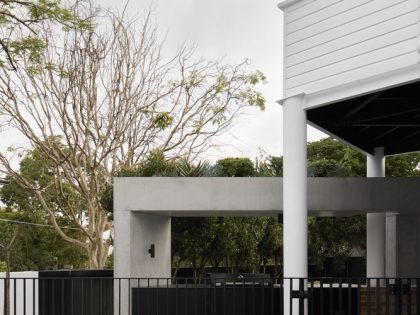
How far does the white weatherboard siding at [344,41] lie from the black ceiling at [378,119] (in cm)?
146

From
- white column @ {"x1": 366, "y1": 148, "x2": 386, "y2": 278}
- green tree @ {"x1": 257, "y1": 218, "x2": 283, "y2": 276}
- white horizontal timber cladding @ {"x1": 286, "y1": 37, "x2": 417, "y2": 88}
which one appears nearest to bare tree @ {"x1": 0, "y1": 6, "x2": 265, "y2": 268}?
green tree @ {"x1": 257, "y1": 218, "x2": 283, "y2": 276}

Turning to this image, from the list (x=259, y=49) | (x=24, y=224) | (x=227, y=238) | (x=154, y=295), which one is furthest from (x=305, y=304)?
(x=24, y=224)

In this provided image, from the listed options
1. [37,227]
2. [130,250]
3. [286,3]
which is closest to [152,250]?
[130,250]

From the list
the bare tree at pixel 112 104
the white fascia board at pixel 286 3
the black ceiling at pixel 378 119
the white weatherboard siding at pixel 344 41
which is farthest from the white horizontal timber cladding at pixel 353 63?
the bare tree at pixel 112 104

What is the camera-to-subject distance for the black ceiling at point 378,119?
14.9m

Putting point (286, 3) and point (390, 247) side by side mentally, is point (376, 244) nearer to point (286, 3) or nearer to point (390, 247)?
point (390, 247)

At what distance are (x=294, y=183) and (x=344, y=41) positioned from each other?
258 cm

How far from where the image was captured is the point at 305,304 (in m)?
13.1

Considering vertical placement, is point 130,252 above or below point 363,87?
below

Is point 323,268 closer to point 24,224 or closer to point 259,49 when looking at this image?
point 259,49

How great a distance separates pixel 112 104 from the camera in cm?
3139

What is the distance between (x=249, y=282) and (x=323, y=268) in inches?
666

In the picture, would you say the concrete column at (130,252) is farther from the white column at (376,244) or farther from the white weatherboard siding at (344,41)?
the white column at (376,244)

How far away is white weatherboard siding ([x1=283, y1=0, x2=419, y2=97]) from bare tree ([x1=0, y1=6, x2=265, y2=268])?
16.8m
